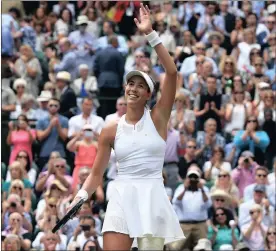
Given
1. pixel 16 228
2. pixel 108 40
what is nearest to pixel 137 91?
pixel 16 228

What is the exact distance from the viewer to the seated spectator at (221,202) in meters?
16.5

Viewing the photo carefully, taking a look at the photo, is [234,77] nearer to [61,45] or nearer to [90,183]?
[61,45]

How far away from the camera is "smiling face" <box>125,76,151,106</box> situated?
8.59 metres

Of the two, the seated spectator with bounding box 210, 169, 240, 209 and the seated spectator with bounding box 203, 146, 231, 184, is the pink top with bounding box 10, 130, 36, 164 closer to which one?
the seated spectator with bounding box 203, 146, 231, 184

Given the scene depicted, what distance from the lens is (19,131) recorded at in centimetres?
1836

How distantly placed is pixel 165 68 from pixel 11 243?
280 inches

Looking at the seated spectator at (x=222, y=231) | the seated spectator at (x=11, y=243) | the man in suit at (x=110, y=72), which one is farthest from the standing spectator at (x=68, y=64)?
the seated spectator at (x=11, y=243)

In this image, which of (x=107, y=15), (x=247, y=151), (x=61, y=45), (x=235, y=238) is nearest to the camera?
(x=235, y=238)

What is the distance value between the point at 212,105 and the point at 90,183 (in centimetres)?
1011

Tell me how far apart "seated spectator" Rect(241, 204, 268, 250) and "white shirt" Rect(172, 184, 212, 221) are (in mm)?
583

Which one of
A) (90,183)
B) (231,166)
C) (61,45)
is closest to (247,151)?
(231,166)

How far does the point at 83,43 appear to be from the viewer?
21.3 metres

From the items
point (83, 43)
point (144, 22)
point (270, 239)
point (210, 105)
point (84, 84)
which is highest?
point (144, 22)

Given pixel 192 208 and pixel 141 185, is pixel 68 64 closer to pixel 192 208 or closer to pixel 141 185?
pixel 192 208
